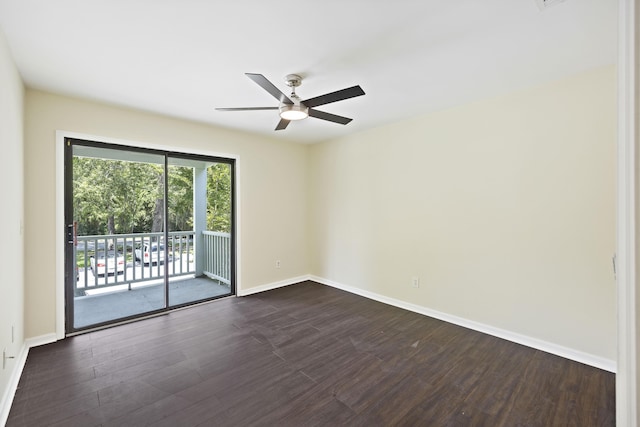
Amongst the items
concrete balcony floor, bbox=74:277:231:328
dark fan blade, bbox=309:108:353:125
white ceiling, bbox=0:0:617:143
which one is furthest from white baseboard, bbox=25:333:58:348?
dark fan blade, bbox=309:108:353:125

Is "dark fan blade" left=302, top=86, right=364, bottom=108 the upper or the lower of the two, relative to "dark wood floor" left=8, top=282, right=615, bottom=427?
upper

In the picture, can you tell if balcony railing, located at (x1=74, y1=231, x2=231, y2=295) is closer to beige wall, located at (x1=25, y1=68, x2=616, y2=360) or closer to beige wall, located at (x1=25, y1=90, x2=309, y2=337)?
beige wall, located at (x1=25, y1=90, x2=309, y2=337)

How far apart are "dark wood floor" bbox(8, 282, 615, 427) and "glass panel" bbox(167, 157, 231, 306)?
1.29 metres

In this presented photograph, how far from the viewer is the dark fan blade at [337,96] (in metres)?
2.06

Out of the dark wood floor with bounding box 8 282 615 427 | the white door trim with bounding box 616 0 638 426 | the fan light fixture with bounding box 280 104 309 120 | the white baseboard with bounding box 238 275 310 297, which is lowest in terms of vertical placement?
the dark wood floor with bounding box 8 282 615 427

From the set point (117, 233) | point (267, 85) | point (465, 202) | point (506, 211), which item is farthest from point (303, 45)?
point (117, 233)

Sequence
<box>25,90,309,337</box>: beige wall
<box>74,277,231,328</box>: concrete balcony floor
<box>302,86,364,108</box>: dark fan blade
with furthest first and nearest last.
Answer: <box>74,277,231,328</box>: concrete balcony floor
<box>25,90,309,337</box>: beige wall
<box>302,86,364,108</box>: dark fan blade

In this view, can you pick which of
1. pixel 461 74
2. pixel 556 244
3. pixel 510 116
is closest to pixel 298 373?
pixel 556 244

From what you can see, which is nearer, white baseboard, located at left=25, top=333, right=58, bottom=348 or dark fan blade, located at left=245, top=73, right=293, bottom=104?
dark fan blade, located at left=245, top=73, right=293, bottom=104

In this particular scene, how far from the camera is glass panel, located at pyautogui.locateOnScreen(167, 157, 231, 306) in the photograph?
409 cm

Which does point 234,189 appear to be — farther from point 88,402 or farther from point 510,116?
point 510,116

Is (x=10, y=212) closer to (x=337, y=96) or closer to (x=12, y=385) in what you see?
(x=12, y=385)

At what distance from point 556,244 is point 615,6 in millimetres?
1762

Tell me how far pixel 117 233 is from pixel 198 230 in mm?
1181
